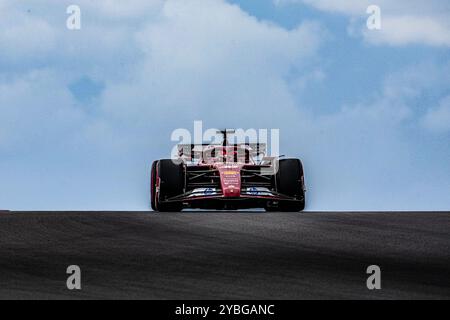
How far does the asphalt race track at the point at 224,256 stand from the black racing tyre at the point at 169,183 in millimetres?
3629

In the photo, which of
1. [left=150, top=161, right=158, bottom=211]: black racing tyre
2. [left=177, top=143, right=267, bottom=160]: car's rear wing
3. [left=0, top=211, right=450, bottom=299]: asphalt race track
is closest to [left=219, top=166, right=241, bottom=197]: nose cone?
[left=150, top=161, right=158, bottom=211]: black racing tyre

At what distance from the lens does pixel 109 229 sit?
17.8 m

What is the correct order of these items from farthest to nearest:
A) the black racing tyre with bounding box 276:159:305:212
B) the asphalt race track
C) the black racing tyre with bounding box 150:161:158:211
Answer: the black racing tyre with bounding box 150:161:158:211, the black racing tyre with bounding box 276:159:305:212, the asphalt race track

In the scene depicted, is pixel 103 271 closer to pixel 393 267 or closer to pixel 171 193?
pixel 393 267

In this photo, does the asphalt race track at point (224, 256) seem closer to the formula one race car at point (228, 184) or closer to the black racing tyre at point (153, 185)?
the formula one race car at point (228, 184)

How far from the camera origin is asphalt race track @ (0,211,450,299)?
35.3ft

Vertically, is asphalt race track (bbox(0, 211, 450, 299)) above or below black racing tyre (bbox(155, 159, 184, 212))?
below

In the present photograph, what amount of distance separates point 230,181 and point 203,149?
2808 mm

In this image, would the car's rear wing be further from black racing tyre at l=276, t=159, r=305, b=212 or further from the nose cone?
the nose cone

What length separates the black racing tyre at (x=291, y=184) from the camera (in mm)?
24734

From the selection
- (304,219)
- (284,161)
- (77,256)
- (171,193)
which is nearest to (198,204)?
(171,193)

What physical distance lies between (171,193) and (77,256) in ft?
35.2
